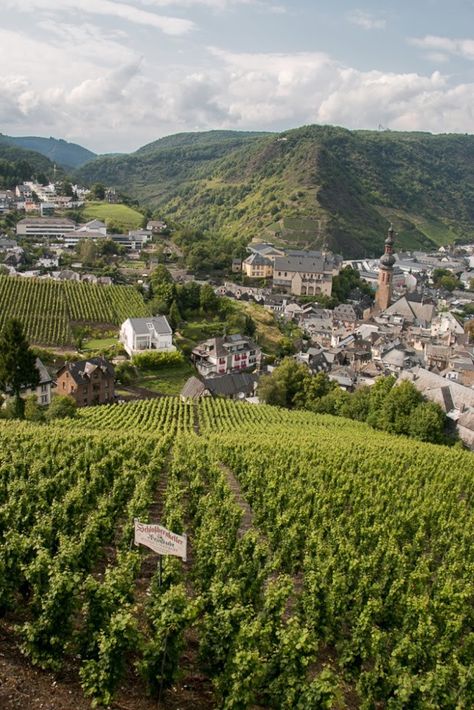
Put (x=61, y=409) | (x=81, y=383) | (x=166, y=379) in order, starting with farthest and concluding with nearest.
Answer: (x=166, y=379), (x=81, y=383), (x=61, y=409)

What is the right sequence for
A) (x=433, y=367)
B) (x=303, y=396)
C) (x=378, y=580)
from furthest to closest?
1. (x=433, y=367)
2. (x=303, y=396)
3. (x=378, y=580)

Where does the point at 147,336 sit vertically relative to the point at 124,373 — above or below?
above

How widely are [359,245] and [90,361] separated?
387 ft

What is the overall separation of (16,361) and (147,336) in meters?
22.4

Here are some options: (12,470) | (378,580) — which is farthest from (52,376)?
(378,580)

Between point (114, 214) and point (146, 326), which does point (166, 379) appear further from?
point (114, 214)

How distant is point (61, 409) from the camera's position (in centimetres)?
4056

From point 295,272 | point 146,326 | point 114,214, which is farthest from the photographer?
point 114,214

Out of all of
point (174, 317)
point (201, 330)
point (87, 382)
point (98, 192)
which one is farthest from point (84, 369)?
point (98, 192)

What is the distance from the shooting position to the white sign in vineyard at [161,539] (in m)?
11.6

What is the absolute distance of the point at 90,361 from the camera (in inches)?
2000

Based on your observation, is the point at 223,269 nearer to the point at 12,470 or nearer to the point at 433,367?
the point at 433,367

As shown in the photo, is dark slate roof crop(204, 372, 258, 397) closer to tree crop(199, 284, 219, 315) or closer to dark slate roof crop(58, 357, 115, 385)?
dark slate roof crop(58, 357, 115, 385)

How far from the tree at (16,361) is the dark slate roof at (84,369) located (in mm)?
7631
